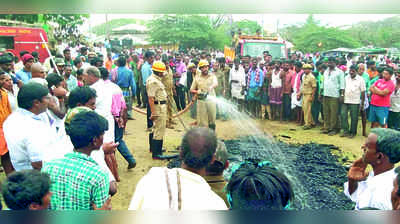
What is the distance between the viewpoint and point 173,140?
6.77 metres

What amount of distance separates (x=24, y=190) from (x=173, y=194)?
66 centimetres

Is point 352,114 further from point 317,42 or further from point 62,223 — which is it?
point 317,42

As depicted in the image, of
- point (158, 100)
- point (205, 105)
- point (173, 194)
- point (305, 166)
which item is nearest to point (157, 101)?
point (158, 100)

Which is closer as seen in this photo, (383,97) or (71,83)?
(71,83)

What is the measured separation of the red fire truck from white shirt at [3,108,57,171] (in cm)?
863

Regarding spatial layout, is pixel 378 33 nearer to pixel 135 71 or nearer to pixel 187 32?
pixel 187 32

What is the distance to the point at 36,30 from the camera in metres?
10.5

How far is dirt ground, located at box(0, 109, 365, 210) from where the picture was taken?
456 centimetres

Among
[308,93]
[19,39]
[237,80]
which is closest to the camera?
[308,93]

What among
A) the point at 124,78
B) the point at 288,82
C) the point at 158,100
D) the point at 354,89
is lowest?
the point at 158,100

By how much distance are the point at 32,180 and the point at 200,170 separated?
0.72 metres

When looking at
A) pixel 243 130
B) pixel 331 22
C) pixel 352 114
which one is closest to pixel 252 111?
pixel 243 130

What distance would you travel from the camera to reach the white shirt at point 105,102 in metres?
4.04

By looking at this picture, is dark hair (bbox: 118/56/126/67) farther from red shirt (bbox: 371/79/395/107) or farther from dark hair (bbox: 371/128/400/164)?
dark hair (bbox: 371/128/400/164)
